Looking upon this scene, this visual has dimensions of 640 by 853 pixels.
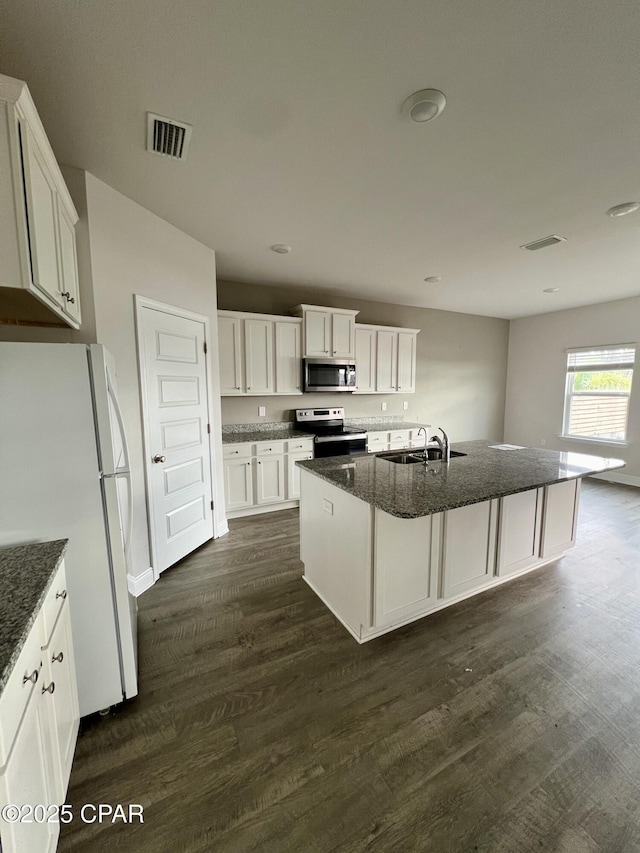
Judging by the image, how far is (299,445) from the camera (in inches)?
161

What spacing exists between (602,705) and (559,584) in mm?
1105

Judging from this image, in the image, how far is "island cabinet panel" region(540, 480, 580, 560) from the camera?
265 centimetres

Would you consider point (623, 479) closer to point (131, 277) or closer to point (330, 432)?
point (330, 432)

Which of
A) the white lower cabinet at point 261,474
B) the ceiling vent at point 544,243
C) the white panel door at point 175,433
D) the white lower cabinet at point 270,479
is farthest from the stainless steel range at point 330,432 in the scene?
the ceiling vent at point 544,243

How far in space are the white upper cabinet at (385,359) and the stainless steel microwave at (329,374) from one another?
1.09 feet

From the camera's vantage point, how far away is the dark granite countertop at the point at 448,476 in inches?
66.4

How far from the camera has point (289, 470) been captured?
13.4 feet

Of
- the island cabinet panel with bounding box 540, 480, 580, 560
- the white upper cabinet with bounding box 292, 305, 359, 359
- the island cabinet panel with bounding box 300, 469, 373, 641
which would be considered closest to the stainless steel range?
the white upper cabinet with bounding box 292, 305, 359, 359

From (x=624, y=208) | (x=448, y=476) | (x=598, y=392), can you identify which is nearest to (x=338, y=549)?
(x=448, y=476)

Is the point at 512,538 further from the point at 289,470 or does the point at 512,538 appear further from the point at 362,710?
the point at 289,470

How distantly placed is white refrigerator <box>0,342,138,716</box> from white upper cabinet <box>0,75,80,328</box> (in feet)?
0.97

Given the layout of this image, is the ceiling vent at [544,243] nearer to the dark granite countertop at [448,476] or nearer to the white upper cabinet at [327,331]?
the dark granite countertop at [448,476]

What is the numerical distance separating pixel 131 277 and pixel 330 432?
2.77 m

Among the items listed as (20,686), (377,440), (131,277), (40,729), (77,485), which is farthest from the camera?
(377,440)
